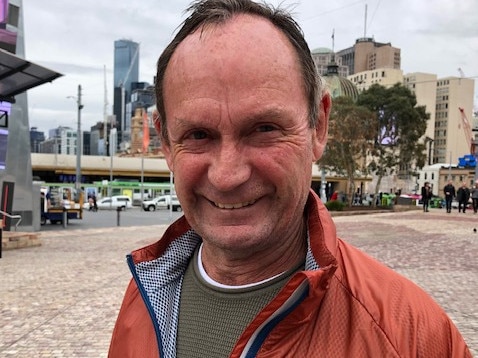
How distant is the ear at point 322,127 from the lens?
1.29 m

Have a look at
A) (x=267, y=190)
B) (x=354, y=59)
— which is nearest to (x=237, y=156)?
(x=267, y=190)

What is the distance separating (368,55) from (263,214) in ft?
442

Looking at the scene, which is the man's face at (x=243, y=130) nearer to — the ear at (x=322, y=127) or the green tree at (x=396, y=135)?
the ear at (x=322, y=127)

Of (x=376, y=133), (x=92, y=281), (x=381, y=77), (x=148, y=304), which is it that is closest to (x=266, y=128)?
(x=148, y=304)

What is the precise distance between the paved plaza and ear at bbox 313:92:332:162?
394 centimetres

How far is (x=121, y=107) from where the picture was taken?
452 ft

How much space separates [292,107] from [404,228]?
16.3 m

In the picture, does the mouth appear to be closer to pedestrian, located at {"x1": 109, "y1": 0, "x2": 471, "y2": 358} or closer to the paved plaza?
pedestrian, located at {"x1": 109, "y1": 0, "x2": 471, "y2": 358}

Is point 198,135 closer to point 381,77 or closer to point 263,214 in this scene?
point 263,214

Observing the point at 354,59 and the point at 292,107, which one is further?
the point at 354,59

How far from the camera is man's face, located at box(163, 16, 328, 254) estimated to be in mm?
1118

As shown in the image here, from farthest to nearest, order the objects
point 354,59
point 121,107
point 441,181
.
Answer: point 121,107
point 354,59
point 441,181

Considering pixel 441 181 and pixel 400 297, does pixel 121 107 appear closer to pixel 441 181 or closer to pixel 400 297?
pixel 441 181

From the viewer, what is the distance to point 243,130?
3.68 feet
